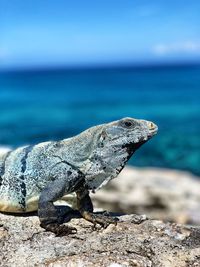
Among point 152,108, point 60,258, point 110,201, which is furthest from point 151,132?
point 152,108

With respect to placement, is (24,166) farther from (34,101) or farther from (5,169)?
(34,101)

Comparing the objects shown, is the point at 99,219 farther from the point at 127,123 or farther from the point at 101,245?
the point at 127,123

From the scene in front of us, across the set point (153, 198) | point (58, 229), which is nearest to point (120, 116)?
point (153, 198)

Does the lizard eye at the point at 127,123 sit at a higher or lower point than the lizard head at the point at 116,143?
higher

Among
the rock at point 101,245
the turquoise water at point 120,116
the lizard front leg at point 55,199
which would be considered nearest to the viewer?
the rock at point 101,245

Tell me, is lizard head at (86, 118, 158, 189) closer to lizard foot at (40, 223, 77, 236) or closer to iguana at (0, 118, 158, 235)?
iguana at (0, 118, 158, 235)

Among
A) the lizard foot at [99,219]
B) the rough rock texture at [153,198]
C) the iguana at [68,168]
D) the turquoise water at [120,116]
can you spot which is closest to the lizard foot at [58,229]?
the iguana at [68,168]

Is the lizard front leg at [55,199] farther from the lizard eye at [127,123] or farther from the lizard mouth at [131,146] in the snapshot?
the lizard eye at [127,123]
